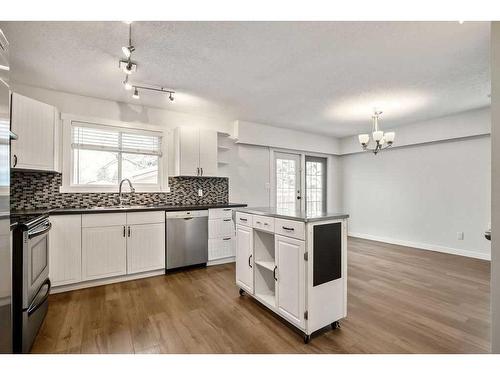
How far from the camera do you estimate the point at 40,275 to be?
6.47 feet

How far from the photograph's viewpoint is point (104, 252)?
9.39 feet

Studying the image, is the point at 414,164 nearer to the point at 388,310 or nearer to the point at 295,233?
the point at 388,310

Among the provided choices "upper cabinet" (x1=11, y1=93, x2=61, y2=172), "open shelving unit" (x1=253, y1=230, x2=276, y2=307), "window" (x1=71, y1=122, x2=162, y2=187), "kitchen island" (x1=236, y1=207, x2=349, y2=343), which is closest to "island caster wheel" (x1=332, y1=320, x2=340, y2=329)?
"kitchen island" (x1=236, y1=207, x2=349, y2=343)

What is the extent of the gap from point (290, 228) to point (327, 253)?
35 centimetres

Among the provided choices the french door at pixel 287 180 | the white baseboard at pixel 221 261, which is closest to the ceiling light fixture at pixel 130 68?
the white baseboard at pixel 221 261

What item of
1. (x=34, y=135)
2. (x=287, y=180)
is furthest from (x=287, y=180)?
(x=34, y=135)

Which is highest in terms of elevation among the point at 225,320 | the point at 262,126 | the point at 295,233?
the point at 262,126

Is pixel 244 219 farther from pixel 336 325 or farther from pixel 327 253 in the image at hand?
pixel 336 325

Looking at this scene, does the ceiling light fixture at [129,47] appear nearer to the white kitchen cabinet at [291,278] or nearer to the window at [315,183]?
the white kitchen cabinet at [291,278]

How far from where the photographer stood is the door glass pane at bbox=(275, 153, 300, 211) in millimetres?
5164

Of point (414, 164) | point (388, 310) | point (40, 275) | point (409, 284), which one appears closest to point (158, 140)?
point (40, 275)

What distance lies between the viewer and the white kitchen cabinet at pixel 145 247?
3027 mm

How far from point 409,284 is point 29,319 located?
3.75 meters

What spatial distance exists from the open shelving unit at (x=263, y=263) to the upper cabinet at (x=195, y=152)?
1.84 meters
